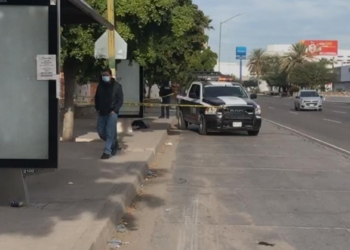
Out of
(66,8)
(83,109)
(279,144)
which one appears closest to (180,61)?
(83,109)

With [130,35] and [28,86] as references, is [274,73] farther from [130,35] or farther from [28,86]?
[28,86]

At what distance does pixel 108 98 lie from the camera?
496 inches

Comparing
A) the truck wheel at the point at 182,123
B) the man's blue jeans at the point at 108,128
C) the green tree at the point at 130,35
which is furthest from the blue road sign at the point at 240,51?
the man's blue jeans at the point at 108,128

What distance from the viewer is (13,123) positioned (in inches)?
298

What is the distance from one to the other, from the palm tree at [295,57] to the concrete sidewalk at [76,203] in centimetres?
11207

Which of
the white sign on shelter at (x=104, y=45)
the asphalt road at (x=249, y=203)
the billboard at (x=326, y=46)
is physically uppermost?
the billboard at (x=326, y=46)

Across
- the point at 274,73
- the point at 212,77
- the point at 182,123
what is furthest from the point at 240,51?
the point at 182,123

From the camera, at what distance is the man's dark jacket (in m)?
12.6

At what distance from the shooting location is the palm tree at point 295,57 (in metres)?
122

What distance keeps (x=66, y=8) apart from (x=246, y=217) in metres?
3.81

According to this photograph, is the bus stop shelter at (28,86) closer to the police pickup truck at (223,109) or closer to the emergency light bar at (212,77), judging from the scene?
the police pickup truck at (223,109)

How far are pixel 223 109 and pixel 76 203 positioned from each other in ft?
44.3

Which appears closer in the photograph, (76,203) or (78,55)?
(76,203)

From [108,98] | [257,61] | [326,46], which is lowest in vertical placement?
[108,98]
